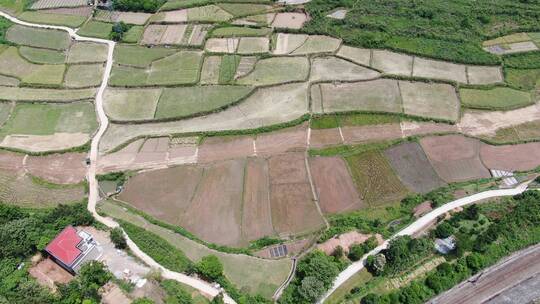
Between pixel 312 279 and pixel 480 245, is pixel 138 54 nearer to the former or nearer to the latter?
pixel 312 279

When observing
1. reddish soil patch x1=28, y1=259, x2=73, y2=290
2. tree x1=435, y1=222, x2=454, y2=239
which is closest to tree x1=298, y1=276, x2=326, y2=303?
tree x1=435, y1=222, x2=454, y2=239

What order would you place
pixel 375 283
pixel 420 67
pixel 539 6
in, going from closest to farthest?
pixel 375 283, pixel 420 67, pixel 539 6

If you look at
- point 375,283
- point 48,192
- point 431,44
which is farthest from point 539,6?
point 48,192

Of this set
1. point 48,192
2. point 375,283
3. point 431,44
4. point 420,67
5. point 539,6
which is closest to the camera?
point 375,283

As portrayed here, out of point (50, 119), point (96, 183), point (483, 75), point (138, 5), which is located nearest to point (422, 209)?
point (483, 75)

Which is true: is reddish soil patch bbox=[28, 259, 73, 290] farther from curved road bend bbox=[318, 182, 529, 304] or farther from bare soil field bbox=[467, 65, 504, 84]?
bare soil field bbox=[467, 65, 504, 84]

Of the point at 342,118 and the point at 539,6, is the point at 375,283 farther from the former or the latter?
the point at 539,6
